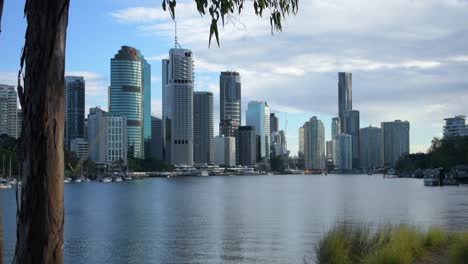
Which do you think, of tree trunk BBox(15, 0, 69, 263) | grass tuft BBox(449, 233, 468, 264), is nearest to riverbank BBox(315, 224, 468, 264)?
grass tuft BBox(449, 233, 468, 264)

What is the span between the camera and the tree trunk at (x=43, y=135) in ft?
18.9

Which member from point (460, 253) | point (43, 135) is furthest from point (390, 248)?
point (43, 135)

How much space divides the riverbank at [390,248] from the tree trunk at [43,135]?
41.7ft

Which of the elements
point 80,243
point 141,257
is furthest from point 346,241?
point 80,243

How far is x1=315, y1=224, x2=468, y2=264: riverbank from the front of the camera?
690 inches

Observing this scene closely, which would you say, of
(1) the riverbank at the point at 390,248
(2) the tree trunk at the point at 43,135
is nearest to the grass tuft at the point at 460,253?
(1) the riverbank at the point at 390,248

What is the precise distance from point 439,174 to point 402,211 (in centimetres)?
10657

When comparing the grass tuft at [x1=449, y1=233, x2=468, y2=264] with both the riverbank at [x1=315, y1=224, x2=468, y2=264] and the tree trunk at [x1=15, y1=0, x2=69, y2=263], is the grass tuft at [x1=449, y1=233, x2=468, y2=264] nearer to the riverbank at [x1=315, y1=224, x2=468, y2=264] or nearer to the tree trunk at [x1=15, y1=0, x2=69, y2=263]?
the riverbank at [x1=315, y1=224, x2=468, y2=264]

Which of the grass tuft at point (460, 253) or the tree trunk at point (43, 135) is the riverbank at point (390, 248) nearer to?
the grass tuft at point (460, 253)

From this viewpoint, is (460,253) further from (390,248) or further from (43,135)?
(43,135)

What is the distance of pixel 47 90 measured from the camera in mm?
5934

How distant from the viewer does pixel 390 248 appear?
1836 cm

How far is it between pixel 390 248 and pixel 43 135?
47.0 ft

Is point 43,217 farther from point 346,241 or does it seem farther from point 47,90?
point 346,241
